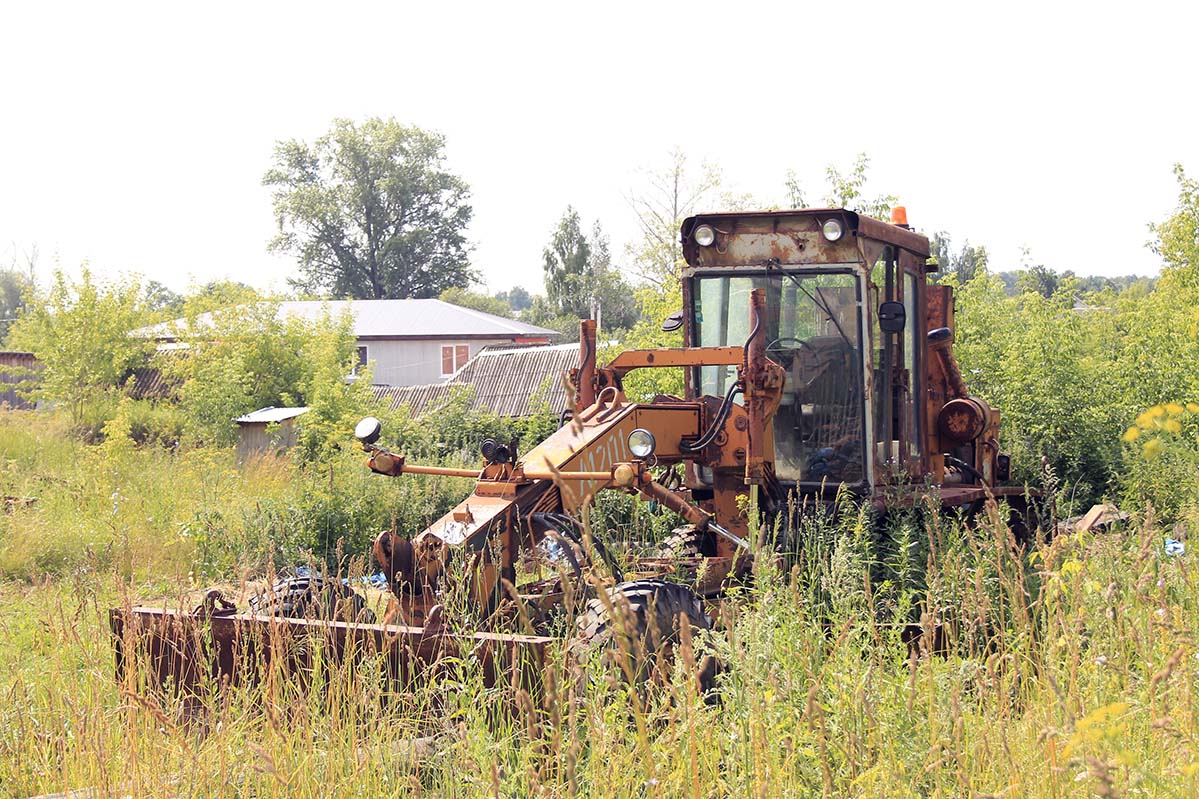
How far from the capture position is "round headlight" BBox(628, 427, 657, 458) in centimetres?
635

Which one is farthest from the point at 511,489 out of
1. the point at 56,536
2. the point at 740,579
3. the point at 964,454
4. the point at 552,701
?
the point at 56,536

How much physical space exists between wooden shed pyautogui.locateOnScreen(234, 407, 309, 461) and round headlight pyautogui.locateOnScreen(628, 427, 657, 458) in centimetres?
1509

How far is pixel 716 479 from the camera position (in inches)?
303

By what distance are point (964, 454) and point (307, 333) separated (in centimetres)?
2254

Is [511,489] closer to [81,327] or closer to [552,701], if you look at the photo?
[552,701]

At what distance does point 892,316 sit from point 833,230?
809mm

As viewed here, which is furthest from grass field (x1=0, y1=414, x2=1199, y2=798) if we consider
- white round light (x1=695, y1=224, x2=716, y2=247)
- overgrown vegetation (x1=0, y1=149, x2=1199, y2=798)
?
white round light (x1=695, y1=224, x2=716, y2=247)

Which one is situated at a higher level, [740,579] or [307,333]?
[307,333]

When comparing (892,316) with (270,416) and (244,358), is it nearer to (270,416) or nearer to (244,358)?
(270,416)

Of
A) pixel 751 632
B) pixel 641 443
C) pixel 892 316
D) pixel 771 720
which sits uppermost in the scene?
pixel 892 316

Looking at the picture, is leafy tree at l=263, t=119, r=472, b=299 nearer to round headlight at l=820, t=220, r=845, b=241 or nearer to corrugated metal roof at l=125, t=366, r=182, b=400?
corrugated metal roof at l=125, t=366, r=182, b=400

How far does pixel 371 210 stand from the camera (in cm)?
7388

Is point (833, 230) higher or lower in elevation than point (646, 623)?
higher

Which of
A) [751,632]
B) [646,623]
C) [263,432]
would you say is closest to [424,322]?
[263,432]
